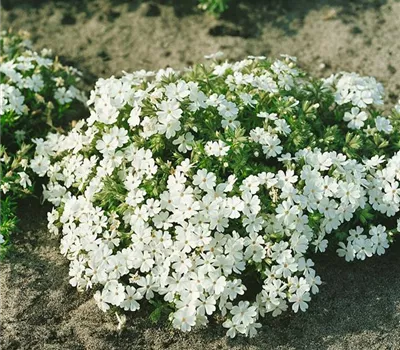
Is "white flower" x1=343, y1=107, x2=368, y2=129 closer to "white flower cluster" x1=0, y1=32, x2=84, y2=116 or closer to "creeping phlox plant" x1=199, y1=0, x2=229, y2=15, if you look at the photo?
"white flower cluster" x1=0, y1=32, x2=84, y2=116

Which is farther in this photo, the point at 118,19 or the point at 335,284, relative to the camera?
the point at 118,19

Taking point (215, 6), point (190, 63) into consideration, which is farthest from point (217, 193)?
point (215, 6)

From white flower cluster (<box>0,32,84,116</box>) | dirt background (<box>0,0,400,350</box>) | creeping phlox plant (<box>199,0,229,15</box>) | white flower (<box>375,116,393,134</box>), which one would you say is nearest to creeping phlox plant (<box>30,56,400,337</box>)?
white flower (<box>375,116,393,134</box>)

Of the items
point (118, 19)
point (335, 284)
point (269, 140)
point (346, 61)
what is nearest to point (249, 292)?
point (335, 284)

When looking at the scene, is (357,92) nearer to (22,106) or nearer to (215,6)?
(215,6)

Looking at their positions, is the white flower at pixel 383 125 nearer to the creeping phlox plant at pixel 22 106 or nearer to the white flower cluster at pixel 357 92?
the white flower cluster at pixel 357 92

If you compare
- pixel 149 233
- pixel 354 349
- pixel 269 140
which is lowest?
pixel 354 349

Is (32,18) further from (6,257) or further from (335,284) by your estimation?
(335,284)
